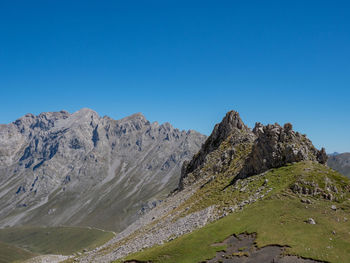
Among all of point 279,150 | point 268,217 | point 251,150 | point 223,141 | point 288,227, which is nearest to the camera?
point 288,227

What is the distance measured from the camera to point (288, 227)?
35938 mm

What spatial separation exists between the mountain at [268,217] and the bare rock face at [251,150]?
0.19m

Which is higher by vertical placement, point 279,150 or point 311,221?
point 279,150

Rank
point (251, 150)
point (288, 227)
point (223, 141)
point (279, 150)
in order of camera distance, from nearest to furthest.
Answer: point (288, 227) → point (279, 150) → point (251, 150) → point (223, 141)

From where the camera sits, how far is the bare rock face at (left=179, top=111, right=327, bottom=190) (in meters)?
55.9

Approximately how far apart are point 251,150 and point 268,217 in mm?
31103

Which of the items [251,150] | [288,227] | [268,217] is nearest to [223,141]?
[251,150]

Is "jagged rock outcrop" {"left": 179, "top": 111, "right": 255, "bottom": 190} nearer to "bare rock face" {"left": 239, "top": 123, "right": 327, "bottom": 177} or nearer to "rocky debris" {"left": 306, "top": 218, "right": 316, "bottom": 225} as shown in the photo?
"bare rock face" {"left": 239, "top": 123, "right": 327, "bottom": 177}

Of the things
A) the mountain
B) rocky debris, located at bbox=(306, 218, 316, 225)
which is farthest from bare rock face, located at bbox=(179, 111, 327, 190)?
rocky debris, located at bbox=(306, 218, 316, 225)

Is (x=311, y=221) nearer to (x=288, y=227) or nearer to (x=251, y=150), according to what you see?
(x=288, y=227)

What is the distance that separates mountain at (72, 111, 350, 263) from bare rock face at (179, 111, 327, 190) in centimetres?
19

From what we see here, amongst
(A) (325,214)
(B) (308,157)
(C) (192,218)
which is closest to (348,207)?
(A) (325,214)

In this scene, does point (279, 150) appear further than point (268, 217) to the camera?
Yes

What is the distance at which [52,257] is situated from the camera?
105 m
